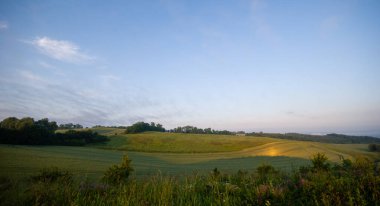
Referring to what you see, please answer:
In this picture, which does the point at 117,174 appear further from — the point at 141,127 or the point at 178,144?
the point at 141,127

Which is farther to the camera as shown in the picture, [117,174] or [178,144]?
[178,144]

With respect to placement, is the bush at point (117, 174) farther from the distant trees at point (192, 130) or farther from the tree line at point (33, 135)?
the distant trees at point (192, 130)

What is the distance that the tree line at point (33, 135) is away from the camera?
5183 cm

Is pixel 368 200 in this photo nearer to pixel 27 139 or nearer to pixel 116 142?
pixel 27 139

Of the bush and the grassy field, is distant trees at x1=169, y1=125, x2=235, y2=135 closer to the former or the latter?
the grassy field

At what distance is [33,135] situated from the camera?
178 feet

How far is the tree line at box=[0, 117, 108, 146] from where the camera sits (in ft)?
170

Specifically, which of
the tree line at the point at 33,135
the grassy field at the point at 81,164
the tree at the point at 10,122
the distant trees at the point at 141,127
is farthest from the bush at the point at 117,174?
the distant trees at the point at 141,127

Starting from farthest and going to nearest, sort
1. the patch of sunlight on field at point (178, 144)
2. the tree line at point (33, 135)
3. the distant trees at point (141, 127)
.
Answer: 1. the distant trees at point (141, 127)
2. the patch of sunlight on field at point (178, 144)
3. the tree line at point (33, 135)

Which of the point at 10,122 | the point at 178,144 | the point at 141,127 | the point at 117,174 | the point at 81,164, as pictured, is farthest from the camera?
the point at 141,127

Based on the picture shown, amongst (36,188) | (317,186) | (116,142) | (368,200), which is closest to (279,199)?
(317,186)

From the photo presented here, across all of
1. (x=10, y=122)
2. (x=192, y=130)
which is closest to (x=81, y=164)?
(x=10, y=122)

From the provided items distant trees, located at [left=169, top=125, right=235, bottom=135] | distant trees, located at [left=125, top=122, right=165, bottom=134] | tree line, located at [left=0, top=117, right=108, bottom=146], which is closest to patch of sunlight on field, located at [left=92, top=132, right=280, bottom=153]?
tree line, located at [left=0, top=117, right=108, bottom=146]

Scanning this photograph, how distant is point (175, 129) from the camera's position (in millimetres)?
127938
